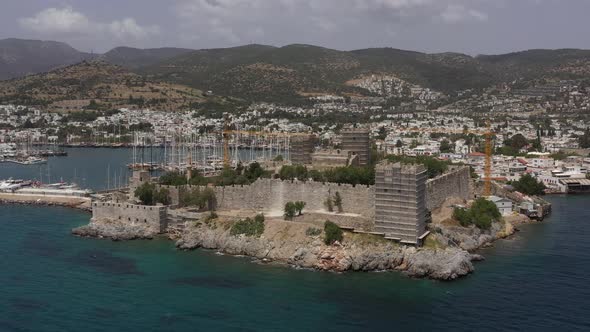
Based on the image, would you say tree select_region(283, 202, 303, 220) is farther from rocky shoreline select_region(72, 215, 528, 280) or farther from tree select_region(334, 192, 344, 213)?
tree select_region(334, 192, 344, 213)

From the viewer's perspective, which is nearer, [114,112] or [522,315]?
[522,315]

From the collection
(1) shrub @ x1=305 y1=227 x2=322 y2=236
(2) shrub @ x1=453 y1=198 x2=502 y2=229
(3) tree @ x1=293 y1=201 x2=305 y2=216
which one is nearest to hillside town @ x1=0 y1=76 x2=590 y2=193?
(2) shrub @ x1=453 y1=198 x2=502 y2=229

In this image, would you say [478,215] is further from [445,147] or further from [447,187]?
[445,147]

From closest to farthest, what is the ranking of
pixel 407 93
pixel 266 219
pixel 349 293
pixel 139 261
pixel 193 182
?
1. pixel 349 293
2. pixel 139 261
3. pixel 266 219
4. pixel 193 182
5. pixel 407 93

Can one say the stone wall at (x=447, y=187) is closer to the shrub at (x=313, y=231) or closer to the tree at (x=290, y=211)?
the shrub at (x=313, y=231)

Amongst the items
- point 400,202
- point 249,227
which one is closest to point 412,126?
point 249,227

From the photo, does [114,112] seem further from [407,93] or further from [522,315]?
[522,315]

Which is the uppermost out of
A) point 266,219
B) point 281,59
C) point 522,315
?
point 281,59

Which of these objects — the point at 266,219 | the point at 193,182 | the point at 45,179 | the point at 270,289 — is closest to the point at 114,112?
the point at 45,179
